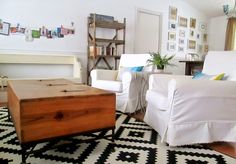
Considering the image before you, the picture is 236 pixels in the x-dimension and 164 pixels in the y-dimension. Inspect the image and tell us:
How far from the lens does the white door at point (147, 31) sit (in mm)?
4850

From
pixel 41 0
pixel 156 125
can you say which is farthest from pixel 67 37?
pixel 156 125

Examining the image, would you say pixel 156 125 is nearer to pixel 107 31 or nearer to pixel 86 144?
pixel 86 144

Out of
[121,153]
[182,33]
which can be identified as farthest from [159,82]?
[182,33]

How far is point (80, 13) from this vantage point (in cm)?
407

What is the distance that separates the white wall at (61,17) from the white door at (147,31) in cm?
13

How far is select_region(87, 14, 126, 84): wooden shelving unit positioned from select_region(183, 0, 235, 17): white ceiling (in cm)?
236

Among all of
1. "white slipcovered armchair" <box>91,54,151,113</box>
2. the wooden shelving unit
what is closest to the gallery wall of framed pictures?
the wooden shelving unit

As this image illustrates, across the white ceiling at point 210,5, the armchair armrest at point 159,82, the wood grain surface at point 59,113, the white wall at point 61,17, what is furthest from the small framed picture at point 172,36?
the wood grain surface at point 59,113

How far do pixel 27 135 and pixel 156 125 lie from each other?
3.90 ft

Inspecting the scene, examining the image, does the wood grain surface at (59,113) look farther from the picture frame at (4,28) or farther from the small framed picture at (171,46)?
the small framed picture at (171,46)

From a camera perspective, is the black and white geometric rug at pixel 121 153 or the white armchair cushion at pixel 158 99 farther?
the white armchair cushion at pixel 158 99

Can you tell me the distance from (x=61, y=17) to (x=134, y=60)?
1674 mm

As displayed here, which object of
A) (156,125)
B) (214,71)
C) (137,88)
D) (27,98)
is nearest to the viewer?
(27,98)

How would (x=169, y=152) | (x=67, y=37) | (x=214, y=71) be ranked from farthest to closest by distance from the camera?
(x=67, y=37)
(x=214, y=71)
(x=169, y=152)
